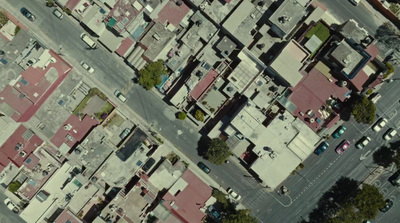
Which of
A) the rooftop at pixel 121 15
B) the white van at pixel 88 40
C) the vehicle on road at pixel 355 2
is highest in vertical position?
the vehicle on road at pixel 355 2

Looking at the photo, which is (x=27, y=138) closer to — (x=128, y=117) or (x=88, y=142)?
(x=88, y=142)

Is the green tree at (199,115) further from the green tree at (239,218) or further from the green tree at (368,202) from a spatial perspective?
the green tree at (368,202)

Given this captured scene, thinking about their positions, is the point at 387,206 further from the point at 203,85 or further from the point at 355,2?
the point at 203,85

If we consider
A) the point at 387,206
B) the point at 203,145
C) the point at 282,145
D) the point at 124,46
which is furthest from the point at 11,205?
the point at 387,206

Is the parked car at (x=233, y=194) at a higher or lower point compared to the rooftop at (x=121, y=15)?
lower

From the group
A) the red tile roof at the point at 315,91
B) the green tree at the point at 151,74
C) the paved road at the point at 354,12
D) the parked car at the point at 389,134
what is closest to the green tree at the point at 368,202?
the parked car at the point at 389,134

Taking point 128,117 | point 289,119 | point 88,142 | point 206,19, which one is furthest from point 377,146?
point 88,142

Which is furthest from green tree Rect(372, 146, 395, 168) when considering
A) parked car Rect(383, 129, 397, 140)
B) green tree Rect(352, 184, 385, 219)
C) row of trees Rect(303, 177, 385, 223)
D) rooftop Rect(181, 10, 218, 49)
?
rooftop Rect(181, 10, 218, 49)
